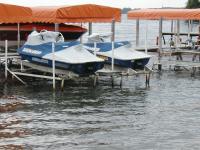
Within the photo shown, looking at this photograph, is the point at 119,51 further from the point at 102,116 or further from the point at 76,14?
the point at 102,116

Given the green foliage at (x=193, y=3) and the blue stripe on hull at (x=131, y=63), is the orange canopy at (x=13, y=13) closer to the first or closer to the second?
the blue stripe on hull at (x=131, y=63)

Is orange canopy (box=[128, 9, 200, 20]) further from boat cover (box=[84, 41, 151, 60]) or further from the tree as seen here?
the tree

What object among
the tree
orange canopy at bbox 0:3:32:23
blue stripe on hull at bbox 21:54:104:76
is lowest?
blue stripe on hull at bbox 21:54:104:76

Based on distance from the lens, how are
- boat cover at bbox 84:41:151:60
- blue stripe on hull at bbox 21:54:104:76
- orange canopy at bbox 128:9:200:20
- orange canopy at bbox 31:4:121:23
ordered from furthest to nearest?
orange canopy at bbox 128:9:200:20 → boat cover at bbox 84:41:151:60 → orange canopy at bbox 31:4:121:23 → blue stripe on hull at bbox 21:54:104:76

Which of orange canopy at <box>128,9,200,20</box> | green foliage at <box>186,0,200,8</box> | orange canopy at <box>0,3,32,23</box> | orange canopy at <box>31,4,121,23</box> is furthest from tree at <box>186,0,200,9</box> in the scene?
orange canopy at <box>0,3,32,23</box>

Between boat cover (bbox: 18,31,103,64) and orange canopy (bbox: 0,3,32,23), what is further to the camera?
orange canopy (bbox: 0,3,32,23)

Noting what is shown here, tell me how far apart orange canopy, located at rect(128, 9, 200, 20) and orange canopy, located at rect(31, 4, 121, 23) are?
336 centimetres

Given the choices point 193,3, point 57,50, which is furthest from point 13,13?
point 193,3

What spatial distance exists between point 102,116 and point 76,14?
7574 mm

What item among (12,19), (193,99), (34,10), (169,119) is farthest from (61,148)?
(34,10)

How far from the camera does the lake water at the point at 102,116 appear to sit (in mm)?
12008

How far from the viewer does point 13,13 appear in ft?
64.6

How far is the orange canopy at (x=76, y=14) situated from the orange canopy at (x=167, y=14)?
336 cm

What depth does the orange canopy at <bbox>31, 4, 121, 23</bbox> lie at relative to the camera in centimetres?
2081
